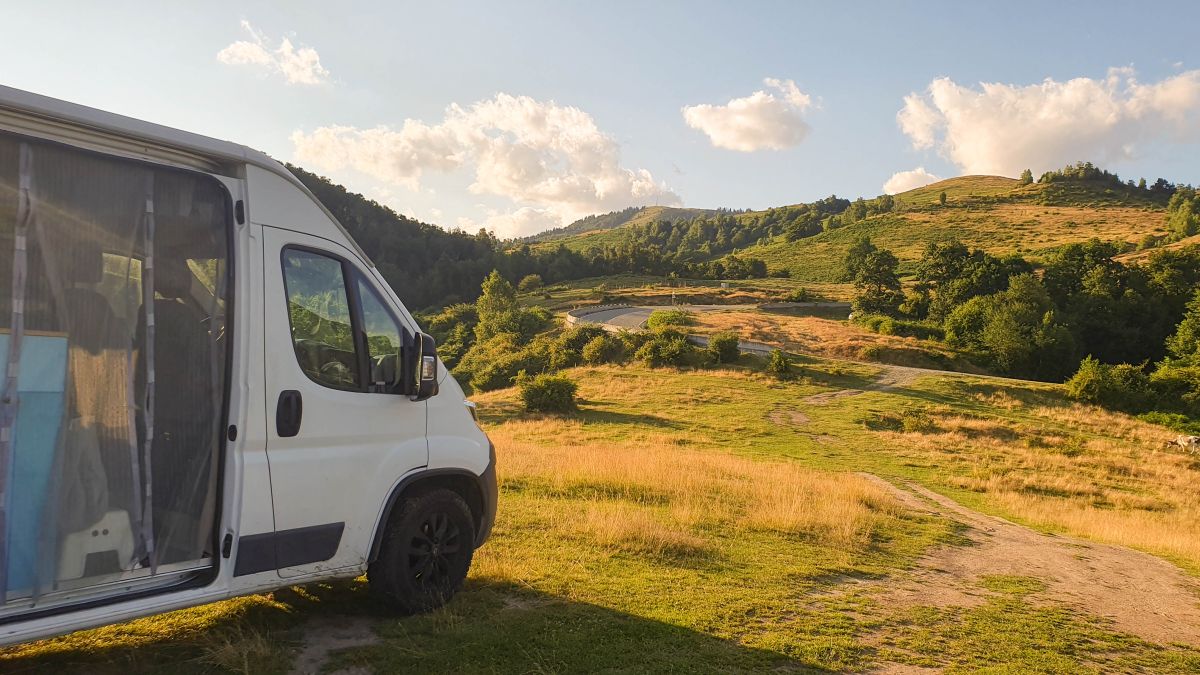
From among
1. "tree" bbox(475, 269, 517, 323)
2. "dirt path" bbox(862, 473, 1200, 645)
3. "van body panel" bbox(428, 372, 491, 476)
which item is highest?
"tree" bbox(475, 269, 517, 323)

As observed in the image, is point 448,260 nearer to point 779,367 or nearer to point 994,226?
point 779,367

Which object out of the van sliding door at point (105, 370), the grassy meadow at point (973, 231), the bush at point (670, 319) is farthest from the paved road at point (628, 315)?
the van sliding door at point (105, 370)

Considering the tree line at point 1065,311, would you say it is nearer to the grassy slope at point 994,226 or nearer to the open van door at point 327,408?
the grassy slope at point 994,226

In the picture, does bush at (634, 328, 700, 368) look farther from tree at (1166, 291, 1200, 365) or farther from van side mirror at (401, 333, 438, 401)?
van side mirror at (401, 333, 438, 401)

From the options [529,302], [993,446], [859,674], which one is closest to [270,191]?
[859,674]

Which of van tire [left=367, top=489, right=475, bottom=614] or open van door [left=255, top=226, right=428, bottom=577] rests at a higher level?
open van door [left=255, top=226, right=428, bottom=577]

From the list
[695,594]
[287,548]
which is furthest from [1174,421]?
[287,548]

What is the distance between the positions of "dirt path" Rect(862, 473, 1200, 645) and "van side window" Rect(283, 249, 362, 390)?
5.83 metres

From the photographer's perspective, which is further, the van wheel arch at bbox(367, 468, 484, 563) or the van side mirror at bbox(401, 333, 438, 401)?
the van side mirror at bbox(401, 333, 438, 401)

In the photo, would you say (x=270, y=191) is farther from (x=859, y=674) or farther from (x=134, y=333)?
(x=859, y=674)

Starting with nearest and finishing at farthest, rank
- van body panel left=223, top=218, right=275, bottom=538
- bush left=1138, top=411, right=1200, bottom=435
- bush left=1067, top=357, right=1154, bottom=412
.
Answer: van body panel left=223, top=218, right=275, bottom=538, bush left=1138, top=411, right=1200, bottom=435, bush left=1067, top=357, right=1154, bottom=412

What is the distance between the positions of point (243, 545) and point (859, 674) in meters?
4.42

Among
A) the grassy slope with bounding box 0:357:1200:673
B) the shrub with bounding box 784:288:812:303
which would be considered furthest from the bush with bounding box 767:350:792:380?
the shrub with bounding box 784:288:812:303

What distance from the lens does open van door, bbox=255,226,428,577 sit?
4.36 m
